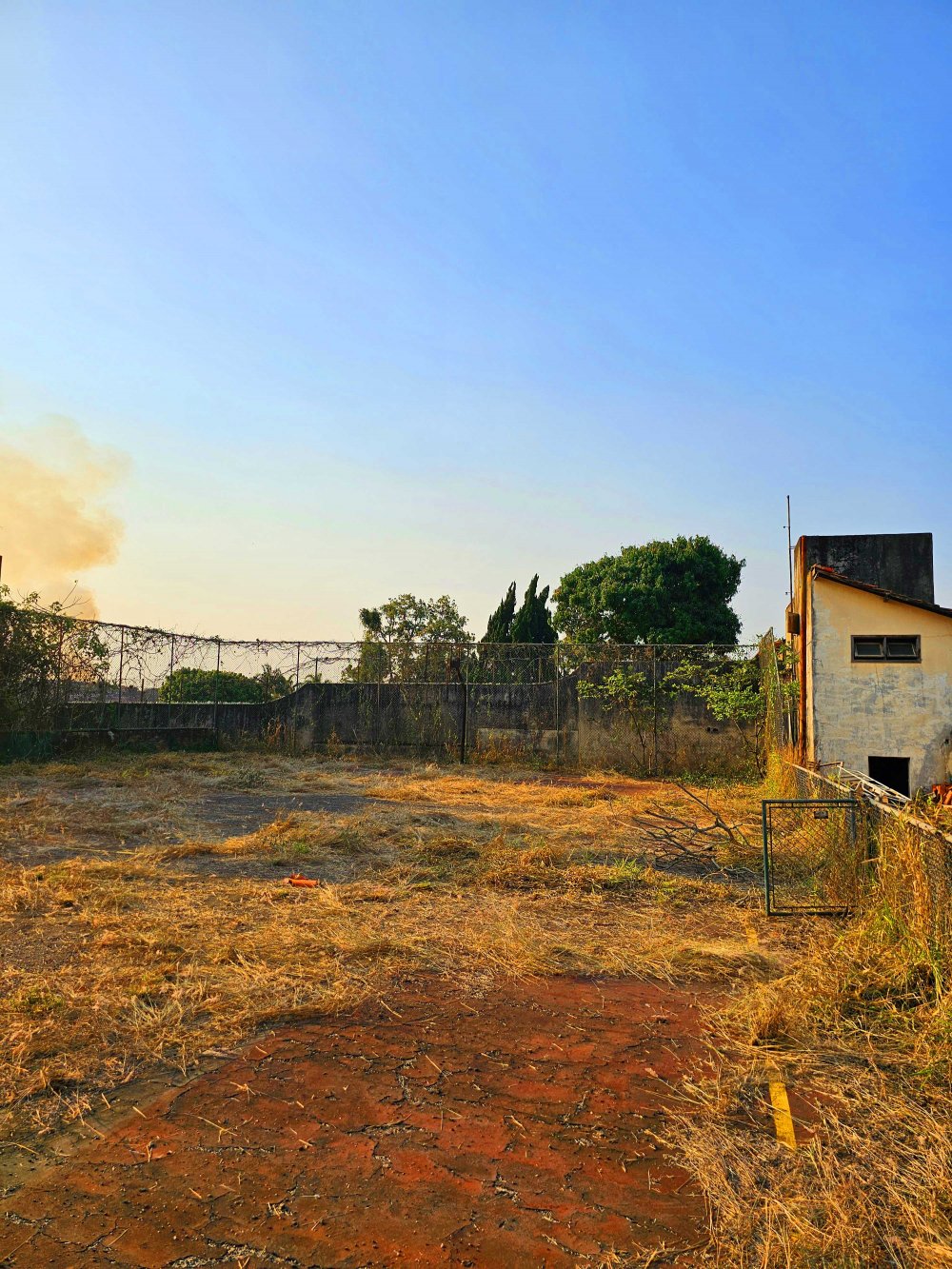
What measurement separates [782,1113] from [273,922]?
3.91 meters

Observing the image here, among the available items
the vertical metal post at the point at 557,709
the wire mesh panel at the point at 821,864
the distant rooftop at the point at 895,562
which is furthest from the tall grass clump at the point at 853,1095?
the distant rooftop at the point at 895,562

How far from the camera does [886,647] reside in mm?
13633

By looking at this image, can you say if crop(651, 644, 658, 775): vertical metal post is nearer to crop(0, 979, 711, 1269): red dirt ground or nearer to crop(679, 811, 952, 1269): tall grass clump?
crop(679, 811, 952, 1269): tall grass clump

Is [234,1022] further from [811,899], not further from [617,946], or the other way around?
[811,899]

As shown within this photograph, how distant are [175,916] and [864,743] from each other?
11213 mm

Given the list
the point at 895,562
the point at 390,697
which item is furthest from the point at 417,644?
the point at 895,562

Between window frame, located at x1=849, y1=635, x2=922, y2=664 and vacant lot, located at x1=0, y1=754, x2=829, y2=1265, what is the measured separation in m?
6.22

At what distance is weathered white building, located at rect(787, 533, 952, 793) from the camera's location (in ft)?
43.6

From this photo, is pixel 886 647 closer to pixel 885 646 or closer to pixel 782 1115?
pixel 885 646

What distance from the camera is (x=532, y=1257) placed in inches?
99.8

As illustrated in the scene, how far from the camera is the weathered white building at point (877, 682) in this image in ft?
43.6

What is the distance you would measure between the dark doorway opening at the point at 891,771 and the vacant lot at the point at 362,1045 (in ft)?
19.1

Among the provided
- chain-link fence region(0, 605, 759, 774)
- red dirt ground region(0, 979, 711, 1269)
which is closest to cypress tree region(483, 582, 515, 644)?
chain-link fence region(0, 605, 759, 774)

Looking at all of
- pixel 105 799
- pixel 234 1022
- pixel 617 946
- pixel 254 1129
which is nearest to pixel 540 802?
pixel 105 799
